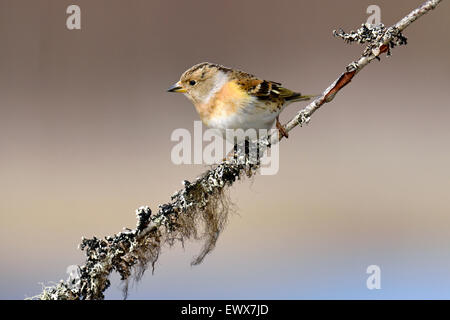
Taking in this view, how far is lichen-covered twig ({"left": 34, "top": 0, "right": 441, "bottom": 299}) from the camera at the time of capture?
1281mm

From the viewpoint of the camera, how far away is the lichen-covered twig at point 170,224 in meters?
1.28

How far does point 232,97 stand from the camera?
171 centimetres

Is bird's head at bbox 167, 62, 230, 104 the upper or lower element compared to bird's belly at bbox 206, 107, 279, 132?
upper

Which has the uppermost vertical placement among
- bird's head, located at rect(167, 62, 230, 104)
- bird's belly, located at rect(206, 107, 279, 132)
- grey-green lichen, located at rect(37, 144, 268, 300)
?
bird's head, located at rect(167, 62, 230, 104)

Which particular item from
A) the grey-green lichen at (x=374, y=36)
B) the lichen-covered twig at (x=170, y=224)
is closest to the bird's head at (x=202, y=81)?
the lichen-covered twig at (x=170, y=224)

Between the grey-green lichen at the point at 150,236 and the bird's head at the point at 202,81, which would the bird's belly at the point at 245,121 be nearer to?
the bird's head at the point at 202,81

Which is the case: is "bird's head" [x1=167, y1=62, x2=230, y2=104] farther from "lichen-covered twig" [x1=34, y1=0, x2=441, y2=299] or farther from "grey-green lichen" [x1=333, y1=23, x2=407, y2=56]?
"grey-green lichen" [x1=333, y1=23, x2=407, y2=56]

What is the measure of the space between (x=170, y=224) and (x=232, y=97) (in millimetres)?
558

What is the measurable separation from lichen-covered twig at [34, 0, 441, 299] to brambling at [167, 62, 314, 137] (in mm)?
308

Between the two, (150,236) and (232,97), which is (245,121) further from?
(150,236)

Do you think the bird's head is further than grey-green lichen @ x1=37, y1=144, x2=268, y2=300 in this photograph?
Yes

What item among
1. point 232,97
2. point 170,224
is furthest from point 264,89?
point 170,224

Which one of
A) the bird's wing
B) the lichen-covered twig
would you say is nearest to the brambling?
the bird's wing
